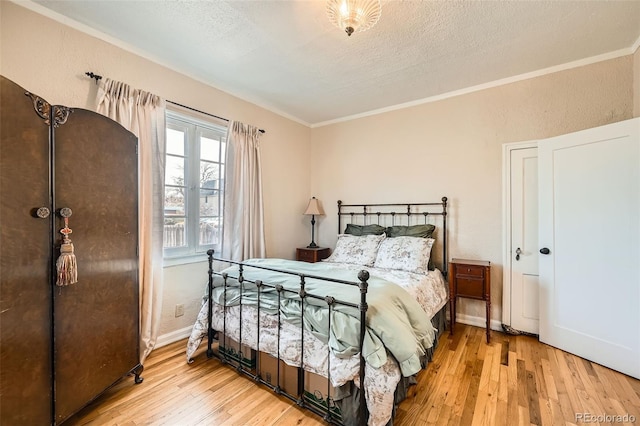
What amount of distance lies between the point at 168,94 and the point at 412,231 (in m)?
2.98

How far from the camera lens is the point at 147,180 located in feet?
7.53

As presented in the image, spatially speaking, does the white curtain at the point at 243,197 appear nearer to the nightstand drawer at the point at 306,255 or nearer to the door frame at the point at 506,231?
the nightstand drawer at the point at 306,255

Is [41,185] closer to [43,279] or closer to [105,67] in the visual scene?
[43,279]

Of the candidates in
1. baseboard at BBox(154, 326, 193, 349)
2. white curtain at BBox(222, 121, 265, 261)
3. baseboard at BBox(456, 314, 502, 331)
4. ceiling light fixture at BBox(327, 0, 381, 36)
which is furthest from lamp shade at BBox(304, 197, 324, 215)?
ceiling light fixture at BBox(327, 0, 381, 36)

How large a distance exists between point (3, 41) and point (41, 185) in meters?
1.22


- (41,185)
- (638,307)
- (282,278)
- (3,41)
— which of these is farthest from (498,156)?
(3,41)

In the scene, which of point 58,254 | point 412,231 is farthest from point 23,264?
point 412,231

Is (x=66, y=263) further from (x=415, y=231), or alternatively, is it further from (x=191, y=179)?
(x=415, y=231)

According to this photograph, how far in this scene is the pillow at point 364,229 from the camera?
11.4ft

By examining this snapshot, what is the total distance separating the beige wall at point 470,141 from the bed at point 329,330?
0.77 m

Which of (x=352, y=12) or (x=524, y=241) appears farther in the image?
(x=524, y=241)

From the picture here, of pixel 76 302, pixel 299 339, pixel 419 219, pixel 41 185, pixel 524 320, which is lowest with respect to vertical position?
pixel 524 320

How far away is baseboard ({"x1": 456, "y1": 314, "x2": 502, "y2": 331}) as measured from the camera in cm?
290

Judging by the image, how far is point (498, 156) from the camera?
2.92 m
